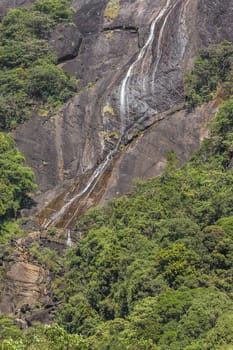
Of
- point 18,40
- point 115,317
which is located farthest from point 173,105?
point 115,317

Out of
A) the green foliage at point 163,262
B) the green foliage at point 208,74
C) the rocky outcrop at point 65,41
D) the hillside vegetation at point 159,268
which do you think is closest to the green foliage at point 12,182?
the green foliage at point 163,262

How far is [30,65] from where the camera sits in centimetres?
6000

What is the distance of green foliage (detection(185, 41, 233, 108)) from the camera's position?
51.5 m

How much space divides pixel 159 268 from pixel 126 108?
20868mm

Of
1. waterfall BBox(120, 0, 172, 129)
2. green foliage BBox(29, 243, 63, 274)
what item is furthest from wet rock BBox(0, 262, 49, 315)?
waterfall BBox(120, 0, 172, 129)

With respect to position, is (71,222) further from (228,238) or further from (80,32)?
(80,32)

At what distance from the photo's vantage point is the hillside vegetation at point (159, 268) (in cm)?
2719

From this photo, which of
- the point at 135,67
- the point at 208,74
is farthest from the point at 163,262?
the point at 135,67

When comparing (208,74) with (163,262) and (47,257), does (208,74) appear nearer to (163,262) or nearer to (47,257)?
(47,257)

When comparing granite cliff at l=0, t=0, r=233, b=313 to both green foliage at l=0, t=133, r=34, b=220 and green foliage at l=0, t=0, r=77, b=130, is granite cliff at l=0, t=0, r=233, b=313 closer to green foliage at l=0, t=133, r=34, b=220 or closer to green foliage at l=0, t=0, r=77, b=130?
green foliage at l=0, t=133, r=34, b=220

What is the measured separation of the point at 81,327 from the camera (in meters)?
34.7

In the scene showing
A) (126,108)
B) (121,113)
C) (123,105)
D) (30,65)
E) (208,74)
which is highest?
(208,74)

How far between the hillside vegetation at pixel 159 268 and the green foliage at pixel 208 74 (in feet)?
14.0

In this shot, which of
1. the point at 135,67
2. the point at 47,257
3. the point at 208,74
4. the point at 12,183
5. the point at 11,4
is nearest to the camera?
the point at 47,257
